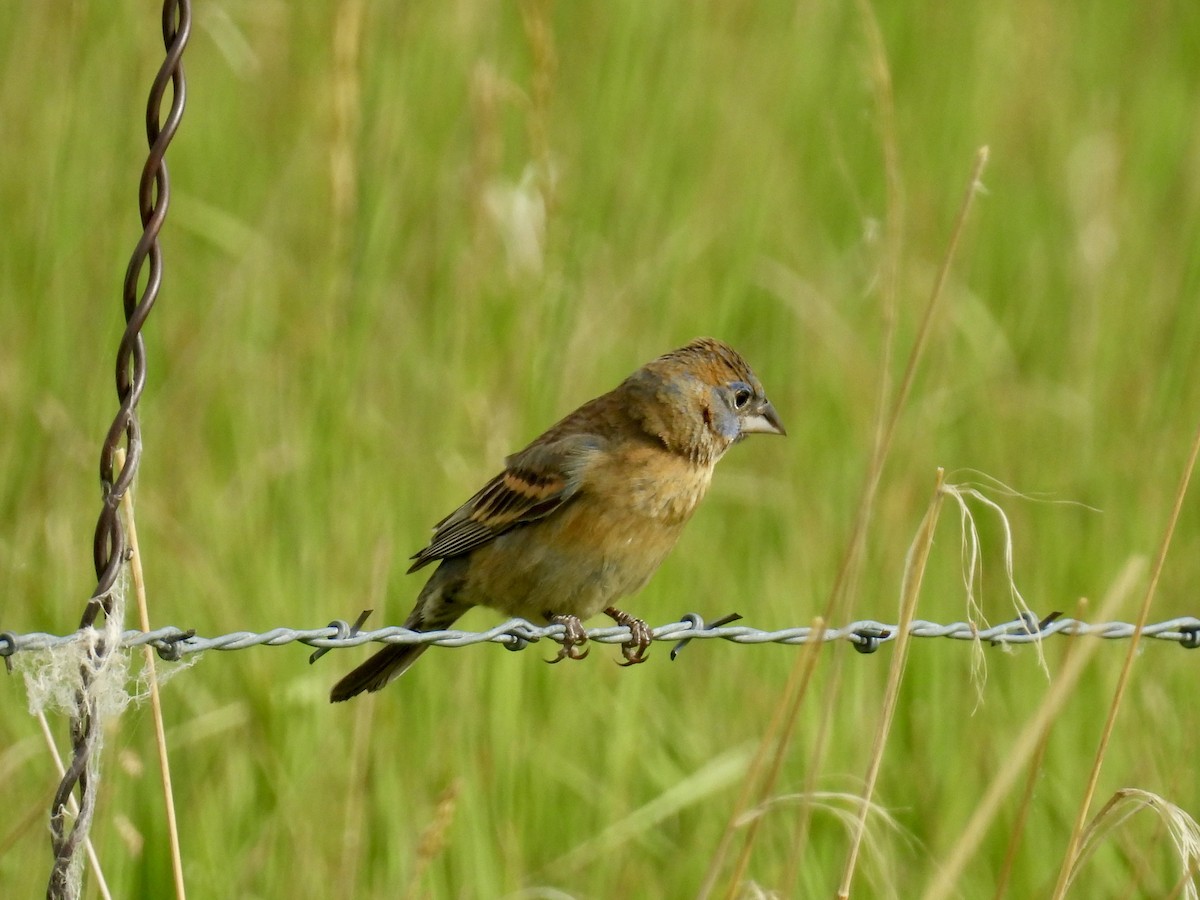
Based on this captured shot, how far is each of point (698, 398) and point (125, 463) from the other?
7.76ft

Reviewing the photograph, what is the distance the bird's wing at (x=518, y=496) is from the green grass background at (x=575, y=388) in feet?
0.95

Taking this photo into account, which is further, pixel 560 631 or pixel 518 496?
pixel 518 496

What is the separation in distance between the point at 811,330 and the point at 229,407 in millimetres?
2267

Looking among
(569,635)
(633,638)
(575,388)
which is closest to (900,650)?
(569,635)

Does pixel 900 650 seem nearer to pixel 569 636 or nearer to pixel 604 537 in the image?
pixel 569 636

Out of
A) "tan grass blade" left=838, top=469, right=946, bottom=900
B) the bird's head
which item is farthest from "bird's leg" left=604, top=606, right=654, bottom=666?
"tan grass blade" left=838, top=469, right=946, bottom=900

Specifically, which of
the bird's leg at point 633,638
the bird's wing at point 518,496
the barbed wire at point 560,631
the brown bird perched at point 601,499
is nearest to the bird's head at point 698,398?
the brown bird perched at point 601,499

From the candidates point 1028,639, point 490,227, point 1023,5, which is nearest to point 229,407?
point 490,227

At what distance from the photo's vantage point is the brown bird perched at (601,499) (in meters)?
4.48

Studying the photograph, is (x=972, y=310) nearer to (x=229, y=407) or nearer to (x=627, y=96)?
(x=627, y=96)

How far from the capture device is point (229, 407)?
5.64m

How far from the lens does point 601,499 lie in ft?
14.8

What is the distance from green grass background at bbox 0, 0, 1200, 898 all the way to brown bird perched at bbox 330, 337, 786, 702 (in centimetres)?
24

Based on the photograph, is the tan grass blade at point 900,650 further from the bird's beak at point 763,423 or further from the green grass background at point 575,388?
the bird's beak at point 763,423
